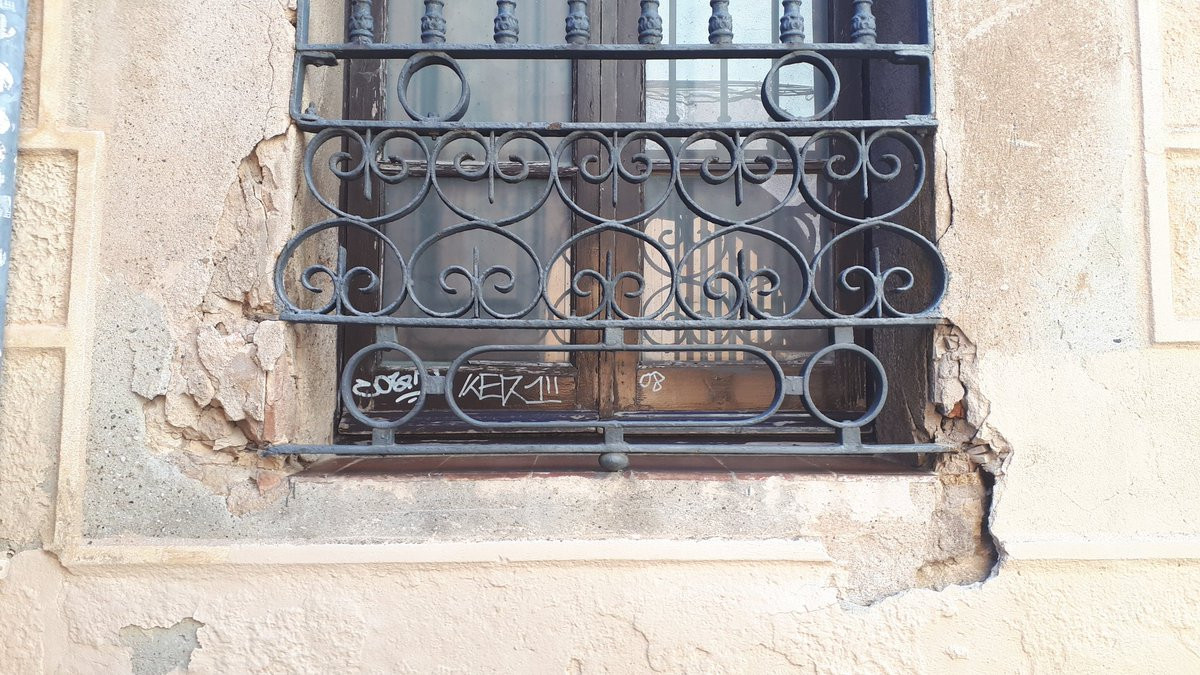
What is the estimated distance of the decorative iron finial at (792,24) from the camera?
155 centimetres

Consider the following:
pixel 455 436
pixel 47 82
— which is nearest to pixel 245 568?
pixel 455 436

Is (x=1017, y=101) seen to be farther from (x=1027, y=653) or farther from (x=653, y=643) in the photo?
(x=653, y=643)

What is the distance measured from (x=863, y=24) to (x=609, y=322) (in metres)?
0.94

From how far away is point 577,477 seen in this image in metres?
1.51

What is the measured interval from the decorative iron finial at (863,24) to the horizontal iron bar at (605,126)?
222 mm

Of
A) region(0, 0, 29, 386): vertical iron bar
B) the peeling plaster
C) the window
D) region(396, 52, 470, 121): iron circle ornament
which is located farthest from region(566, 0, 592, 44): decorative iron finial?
the peeling plaster

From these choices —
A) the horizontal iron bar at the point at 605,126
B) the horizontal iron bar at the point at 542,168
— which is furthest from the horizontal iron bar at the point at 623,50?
the horizontal iron bar at the point at 542,168

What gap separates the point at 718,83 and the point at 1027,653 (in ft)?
5.51

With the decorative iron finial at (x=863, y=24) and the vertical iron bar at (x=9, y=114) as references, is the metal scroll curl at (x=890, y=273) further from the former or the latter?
the vertical iron bar at (x=9, y=114)

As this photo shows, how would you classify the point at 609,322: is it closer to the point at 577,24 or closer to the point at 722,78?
the point at 577,24

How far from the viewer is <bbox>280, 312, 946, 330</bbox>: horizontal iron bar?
1.48m

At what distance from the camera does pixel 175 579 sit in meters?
1.42

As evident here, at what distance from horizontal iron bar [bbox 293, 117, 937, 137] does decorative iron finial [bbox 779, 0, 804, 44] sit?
20 cm

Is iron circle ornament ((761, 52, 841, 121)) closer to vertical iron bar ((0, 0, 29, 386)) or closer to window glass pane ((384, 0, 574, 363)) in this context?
window glass pane ((384, 0, 574, 363))
